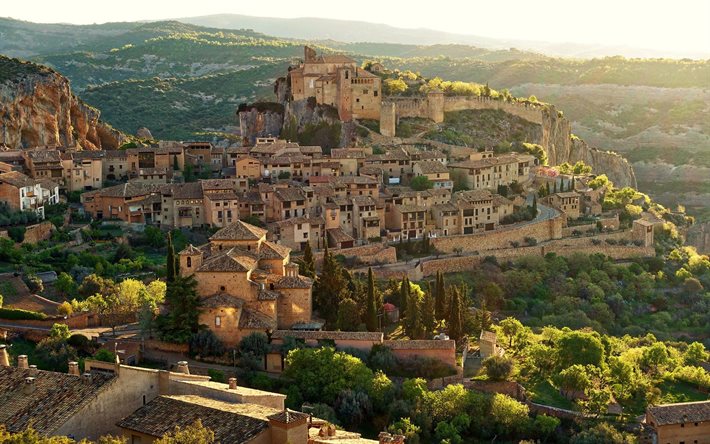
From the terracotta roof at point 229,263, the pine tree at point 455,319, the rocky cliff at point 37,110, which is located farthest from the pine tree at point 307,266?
the rocky cliff at point 37,110

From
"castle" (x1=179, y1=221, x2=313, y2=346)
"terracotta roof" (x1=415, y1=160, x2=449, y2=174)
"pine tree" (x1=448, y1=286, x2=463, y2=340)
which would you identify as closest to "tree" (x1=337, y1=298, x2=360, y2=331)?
"castle" (x1=179, y1=221, x2=313, y2=346)

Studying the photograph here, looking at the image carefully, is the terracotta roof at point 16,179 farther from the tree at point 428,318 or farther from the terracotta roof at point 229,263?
the tree at point 428,318

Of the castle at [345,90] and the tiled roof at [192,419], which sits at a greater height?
the castle at [345,90]

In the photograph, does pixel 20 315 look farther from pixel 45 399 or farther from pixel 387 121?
pixel 387 121

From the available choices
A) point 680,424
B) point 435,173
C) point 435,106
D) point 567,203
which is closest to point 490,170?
point 435,173

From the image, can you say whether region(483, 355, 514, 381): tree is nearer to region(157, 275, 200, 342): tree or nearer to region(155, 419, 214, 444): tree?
region(157, 275, 200, 342): tree

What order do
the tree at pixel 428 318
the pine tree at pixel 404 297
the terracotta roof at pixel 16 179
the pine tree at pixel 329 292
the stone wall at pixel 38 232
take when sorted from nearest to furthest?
the tree at pixel 428 318 < the pine tree at pixel 329 292 < the pine tree at pixel 404 297 < the stone wall at pixel 38 232 < the terracotta roof at pixel 16 179
